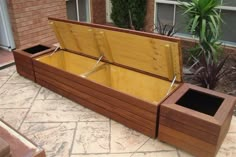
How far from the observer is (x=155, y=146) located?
202 centimetres

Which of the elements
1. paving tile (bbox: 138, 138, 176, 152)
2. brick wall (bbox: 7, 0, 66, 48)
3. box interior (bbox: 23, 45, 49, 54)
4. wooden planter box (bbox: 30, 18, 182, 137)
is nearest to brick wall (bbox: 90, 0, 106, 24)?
brick wall (bbox: 7, 0, 66, 48)

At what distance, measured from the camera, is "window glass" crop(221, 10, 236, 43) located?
3.77m

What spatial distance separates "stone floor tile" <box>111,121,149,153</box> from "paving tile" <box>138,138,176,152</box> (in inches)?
1.5

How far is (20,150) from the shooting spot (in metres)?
1.09

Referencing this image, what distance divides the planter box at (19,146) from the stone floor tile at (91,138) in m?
0.86

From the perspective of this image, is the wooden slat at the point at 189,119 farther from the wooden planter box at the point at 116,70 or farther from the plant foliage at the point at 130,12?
the plant foliage at the point at 130,12

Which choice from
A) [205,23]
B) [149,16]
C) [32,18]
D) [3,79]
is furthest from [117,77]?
[149,16]

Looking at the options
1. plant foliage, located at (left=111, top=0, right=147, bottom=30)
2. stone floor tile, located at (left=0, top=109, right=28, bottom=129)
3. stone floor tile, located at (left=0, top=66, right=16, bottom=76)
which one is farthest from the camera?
plant foliage, located at (left=111, top=0, right=147, bottom=30)

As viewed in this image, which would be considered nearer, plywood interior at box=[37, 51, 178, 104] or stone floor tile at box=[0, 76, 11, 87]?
plywood interior at box=[37, 51, 178, 104]

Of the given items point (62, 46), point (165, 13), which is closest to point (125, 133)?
point (62, 46)

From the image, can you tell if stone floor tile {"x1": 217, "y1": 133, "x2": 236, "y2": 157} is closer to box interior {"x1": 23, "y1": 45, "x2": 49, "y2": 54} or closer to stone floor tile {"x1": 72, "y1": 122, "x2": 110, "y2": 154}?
stone floor tile {"x1": 72, "y1": 122, "x2": 110, "y2": 154}

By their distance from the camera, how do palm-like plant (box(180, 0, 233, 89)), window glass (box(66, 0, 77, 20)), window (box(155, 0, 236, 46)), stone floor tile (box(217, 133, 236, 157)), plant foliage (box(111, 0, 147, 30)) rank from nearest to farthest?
stone floor tile (box(217, 133, 236, 157)) → palm-like plant (box(180, 0, 233, 89)) → window (box(155, 0, 236, 46)) → plant foliage (box(111, 0, 147, 30)) → window glass (box(66, 0, 77, 20))

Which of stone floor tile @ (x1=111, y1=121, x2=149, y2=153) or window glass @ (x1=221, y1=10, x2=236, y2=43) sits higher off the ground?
window glass @ (x1=221, y1=10, x2=236, y2=43)

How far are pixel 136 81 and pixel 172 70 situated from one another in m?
0.50
